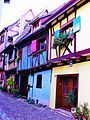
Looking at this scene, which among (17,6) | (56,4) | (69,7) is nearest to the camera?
(69,7)

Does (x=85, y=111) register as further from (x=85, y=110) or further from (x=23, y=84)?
(x=23, y=84)

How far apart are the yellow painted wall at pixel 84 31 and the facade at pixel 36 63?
163 inches

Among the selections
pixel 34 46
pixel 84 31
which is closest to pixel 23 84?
pixel 34 46

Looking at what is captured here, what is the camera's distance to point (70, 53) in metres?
12.9

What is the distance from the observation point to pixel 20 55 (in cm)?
2320

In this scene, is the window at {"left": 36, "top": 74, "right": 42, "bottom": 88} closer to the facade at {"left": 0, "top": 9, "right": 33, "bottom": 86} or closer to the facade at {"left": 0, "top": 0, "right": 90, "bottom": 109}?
the facade at {"left": 0, "top": 0, "right": 90, "bottom": 109}

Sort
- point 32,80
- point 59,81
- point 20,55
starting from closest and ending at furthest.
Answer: point 59,81 < point 32,80 < point 20,55

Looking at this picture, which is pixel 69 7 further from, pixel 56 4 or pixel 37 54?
pixel 56 4

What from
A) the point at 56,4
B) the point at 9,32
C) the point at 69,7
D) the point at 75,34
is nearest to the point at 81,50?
the point at 75,34

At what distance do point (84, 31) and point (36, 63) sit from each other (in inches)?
273

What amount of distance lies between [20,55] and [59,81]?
30.1ft

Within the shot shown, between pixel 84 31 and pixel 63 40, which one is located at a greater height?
pixel 84 31

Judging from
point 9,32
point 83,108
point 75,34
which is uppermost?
point 9,32

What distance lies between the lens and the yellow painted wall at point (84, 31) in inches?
451
